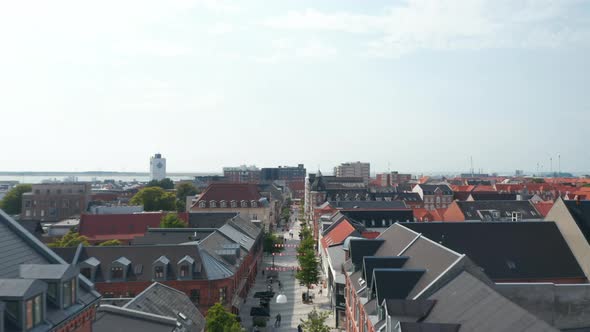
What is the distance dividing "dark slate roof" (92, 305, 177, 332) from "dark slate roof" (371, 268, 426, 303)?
12620mm

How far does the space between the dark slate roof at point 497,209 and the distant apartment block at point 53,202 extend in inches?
3567

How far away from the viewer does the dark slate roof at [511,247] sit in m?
44.3

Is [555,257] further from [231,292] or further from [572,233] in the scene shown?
[231,292]

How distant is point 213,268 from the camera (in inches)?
2100

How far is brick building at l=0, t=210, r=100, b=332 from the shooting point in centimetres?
1641

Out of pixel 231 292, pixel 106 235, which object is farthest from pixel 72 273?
pixel 106 235

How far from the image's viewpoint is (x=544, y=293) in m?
30.4

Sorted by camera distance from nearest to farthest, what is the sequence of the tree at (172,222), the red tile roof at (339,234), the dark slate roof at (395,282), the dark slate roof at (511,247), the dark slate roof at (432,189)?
the dark slate roof at (395,282)
the dark slate roof at (511,247)
the red tile roof at (339,234)
the tree at (172,222)
the dark slate roof at (432,189)

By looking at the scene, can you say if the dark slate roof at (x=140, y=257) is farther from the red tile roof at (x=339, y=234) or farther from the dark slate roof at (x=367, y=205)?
the dark slate roof at (x=367, y=205)

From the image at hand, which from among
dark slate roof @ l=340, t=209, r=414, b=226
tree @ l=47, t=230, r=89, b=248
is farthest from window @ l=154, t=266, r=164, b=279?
dark slate roof @ l=340, t=209, r=414, b=226

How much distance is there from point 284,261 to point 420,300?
62.1 meters

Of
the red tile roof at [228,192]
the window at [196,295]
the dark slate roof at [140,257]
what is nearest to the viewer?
the window at [196,295]

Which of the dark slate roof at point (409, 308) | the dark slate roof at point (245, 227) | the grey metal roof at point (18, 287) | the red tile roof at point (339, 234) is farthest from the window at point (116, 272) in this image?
the grey metal roof at point (18, 287)

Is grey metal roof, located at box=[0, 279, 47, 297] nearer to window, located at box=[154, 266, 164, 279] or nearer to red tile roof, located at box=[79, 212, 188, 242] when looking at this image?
window, located at box=[154, 266, 164, 279]
